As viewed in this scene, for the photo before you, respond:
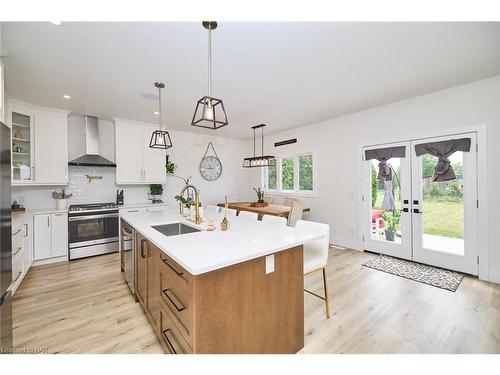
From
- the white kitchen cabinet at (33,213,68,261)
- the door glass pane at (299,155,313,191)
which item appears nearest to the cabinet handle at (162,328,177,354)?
the white kitchen cabinet at (33,213,68,261)

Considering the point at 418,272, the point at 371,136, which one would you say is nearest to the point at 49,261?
the point at 418,272

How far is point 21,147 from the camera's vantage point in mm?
3547

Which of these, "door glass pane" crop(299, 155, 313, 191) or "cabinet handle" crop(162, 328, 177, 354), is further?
"door glass pane" crop(299, 155, 313, 191)

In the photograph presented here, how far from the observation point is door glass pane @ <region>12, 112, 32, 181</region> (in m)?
3.45

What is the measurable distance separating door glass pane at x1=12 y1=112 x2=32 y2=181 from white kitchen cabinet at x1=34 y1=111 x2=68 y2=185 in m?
0.10

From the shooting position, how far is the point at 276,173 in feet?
19.6

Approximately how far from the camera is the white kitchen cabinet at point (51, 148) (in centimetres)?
365

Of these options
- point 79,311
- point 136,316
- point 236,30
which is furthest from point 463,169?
point 79,311

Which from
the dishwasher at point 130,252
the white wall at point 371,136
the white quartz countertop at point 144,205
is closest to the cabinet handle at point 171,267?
the dishwasher at point 130,252

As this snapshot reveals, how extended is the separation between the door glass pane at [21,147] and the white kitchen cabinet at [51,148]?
0.10m

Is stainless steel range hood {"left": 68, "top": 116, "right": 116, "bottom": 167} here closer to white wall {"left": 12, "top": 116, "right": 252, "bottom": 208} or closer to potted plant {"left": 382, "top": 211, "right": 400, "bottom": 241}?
white wall {"left": 12, "top": 116, "right": 252, "bottom": 208}

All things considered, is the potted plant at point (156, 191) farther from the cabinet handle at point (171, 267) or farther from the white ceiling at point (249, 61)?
the cabinet handle at point (171, 267)

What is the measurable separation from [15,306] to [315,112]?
4.91 meters

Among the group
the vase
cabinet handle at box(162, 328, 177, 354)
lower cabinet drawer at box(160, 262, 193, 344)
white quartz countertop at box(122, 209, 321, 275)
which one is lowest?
cabinet handle at box(162, 328, 177, 354)
